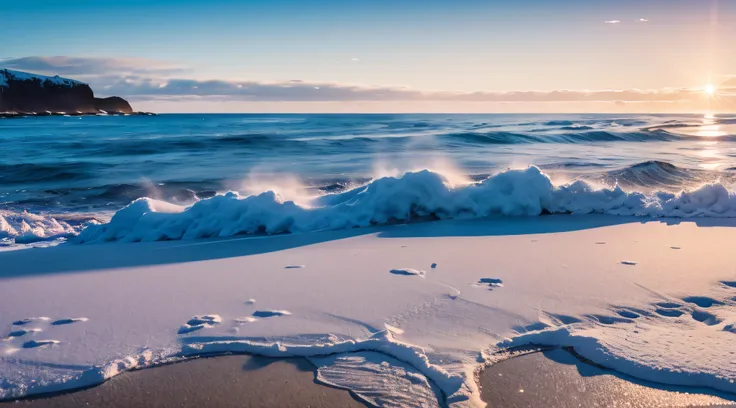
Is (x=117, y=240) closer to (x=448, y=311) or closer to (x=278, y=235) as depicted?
(x=278, y=235)

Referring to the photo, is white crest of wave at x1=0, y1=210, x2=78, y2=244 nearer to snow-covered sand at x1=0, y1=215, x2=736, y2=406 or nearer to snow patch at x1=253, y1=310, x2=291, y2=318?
snow-covered sand at x1=0, y1=215, x2=736, y2=406

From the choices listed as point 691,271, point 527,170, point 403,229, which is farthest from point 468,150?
point 691,271

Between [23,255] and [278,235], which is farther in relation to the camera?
[278,235]

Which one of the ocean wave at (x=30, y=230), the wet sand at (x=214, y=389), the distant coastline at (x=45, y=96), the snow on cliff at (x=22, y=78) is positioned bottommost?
the ocean wave at (x=30, y=230)

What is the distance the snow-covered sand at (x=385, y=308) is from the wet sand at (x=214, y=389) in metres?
0.10

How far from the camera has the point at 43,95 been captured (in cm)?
10525

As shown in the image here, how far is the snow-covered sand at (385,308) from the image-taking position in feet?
9.20

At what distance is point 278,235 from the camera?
6.27 meters

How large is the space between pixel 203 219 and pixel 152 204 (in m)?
0.79

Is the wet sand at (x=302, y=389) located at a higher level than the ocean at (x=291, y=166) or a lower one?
higher

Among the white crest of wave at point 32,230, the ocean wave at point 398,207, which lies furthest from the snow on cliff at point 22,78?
the ocean wave at point 398,207

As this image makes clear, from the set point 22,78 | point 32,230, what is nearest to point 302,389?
point 32,230

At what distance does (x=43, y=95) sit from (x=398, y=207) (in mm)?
118605

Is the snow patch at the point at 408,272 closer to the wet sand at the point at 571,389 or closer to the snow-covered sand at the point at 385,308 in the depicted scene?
the snow-covered sand at the point at 385,308
